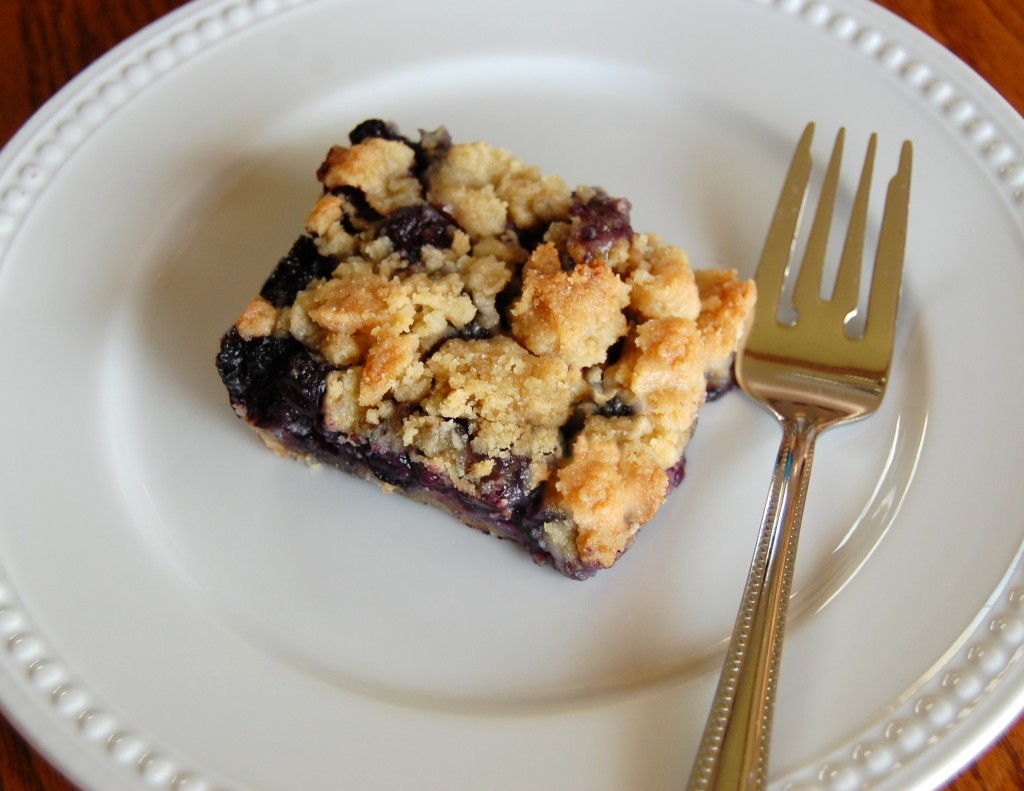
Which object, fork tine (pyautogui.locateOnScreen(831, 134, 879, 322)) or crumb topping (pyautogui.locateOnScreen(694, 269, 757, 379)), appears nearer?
crumb topping (pyautogui.locateOnScreen(694, 269, 757, 379))

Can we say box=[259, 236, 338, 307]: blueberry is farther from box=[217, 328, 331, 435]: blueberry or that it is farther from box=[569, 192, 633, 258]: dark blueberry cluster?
box=[569, 192, 633, 258]: dark blueberry cluster

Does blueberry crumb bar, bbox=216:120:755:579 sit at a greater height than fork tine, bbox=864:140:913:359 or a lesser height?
lesser

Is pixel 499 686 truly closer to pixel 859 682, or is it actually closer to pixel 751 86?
pixel 859 682

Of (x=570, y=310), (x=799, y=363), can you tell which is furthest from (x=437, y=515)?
(x=799, y=363)

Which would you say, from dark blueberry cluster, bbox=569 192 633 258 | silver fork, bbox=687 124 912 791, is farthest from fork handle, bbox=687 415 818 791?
dark blueberry cluster, bbox=569 192 633 258

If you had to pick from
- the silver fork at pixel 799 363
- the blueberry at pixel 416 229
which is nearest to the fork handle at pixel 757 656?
the silver fork at pixel 799 363

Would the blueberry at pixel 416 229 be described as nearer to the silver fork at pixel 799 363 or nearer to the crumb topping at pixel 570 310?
the crumb topping at pixel 570 310

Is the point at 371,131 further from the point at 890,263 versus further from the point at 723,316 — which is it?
the point at 890,263

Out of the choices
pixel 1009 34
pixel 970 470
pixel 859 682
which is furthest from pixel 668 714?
pixel 1009 34
